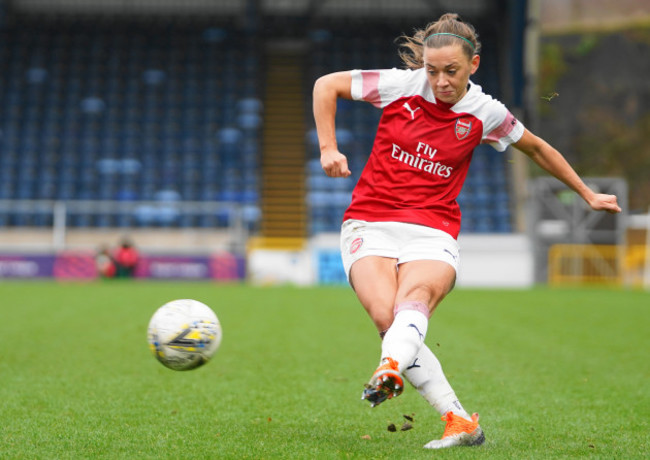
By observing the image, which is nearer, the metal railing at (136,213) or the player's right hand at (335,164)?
the player's right hand at (335,164)

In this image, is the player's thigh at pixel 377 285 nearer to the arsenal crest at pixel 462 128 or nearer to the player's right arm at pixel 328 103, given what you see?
the player's right arm at pixel 328 103

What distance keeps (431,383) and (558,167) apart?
48.6 inches

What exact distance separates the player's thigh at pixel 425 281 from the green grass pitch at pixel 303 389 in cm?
69

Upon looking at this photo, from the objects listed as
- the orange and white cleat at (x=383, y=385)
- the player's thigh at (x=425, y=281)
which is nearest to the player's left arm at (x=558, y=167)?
the player's thigh at (x=425, y=281)

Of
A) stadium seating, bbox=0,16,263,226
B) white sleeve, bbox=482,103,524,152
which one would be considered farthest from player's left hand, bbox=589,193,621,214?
stadium seating, bbox=0,16,263,226

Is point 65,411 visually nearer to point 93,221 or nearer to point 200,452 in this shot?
point 200,452

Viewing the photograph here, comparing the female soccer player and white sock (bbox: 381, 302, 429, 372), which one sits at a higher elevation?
the female soccer player

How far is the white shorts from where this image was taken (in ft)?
13.4

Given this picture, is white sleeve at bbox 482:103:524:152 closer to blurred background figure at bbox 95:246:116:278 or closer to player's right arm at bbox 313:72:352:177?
player's right arm at bbox 313:72:352:177

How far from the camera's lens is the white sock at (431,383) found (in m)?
4.05

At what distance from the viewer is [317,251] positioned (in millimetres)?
21578

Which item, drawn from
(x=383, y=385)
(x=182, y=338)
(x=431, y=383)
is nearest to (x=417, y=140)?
(x=431, y=383)

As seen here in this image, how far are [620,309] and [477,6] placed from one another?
18014mm

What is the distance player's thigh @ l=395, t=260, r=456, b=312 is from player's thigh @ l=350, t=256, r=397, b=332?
0.04 meters
